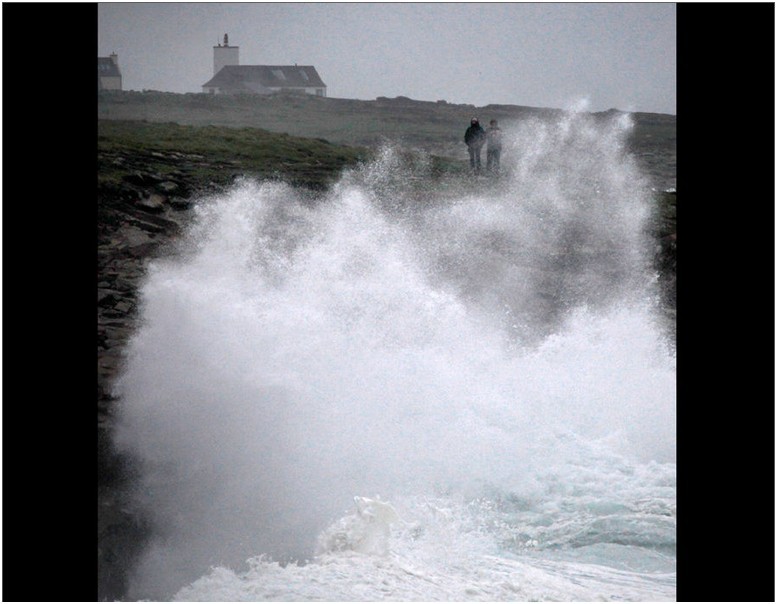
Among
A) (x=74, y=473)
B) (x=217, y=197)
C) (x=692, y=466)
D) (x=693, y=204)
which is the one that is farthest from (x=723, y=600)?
(x=217, y=197)

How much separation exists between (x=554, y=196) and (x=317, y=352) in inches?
127

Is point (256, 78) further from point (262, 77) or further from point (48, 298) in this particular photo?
point (48, 298)

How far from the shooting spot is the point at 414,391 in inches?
322

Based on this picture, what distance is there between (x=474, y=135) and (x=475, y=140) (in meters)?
0.09

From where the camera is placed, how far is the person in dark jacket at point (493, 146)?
8.79 metres

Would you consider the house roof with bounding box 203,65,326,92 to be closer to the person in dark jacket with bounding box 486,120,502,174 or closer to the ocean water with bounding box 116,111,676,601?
the ocean water with bounding box 116,111,676,601

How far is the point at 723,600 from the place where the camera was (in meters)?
5.27

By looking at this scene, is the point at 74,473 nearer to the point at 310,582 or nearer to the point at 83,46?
the point at 310,582

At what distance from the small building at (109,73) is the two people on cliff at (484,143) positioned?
3.11 meters

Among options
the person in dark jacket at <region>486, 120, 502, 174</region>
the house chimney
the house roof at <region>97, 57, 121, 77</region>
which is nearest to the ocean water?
the person in dark jacket at <region>486, 120, 502, 174</region>

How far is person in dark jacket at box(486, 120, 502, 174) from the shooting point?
879 cm

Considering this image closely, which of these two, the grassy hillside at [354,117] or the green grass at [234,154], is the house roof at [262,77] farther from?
the green grass at [234,154]

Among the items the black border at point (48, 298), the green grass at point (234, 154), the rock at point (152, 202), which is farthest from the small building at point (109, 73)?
the black border at point (48, 298)

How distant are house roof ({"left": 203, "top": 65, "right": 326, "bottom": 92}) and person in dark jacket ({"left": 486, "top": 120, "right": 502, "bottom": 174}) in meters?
1.62
